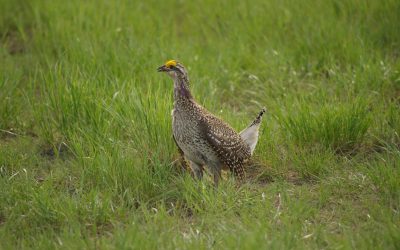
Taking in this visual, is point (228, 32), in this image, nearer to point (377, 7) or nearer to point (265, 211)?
point (377, 7)

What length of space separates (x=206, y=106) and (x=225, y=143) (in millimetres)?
1265

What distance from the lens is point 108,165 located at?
6.41 m

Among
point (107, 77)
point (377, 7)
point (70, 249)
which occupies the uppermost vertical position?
point (377, 7)

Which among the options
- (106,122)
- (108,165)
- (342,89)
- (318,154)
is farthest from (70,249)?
(342,89)

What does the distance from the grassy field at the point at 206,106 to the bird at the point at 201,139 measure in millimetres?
224

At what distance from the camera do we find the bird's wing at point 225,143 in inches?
257

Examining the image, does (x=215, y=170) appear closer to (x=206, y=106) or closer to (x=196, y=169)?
(x=196, y=169)

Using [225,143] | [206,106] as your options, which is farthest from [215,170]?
[206,106]

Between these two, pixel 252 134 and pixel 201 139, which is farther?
pixel 252 134

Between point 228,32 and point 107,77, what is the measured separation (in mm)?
2310

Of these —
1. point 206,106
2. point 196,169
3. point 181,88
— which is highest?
point 181,88

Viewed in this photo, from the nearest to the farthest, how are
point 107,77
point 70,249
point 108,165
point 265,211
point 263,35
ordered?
point 70,249, point 265,211, point 108,165, point 107,77, point 263,35

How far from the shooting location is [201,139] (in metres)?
6.52

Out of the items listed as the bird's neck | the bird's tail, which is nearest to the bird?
the bird's neck
